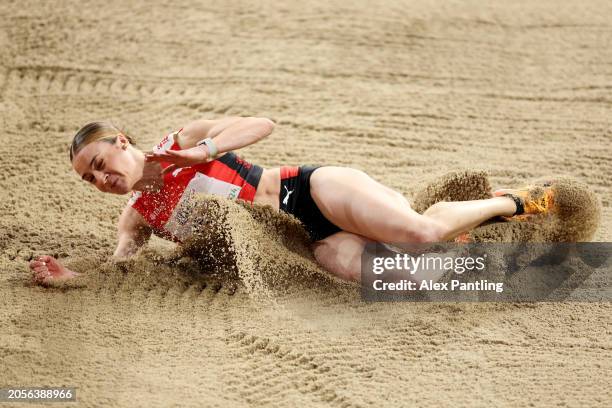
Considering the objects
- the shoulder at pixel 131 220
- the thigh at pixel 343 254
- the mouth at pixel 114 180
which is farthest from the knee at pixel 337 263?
the mouth at pixel 114 180

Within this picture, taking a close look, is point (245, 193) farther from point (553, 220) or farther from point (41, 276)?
point (553, 220)

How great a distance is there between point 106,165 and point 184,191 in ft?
1.02

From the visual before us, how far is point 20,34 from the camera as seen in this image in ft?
16.8

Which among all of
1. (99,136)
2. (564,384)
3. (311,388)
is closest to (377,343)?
(311,388)

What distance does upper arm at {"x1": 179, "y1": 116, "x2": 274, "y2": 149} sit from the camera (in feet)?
10.1

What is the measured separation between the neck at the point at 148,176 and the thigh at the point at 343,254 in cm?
69

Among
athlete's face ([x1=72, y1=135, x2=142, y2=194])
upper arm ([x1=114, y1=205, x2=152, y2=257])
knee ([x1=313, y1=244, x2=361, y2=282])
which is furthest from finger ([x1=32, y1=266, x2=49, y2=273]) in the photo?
knee ([x1=313, y1=244, x2=361, y2=282])

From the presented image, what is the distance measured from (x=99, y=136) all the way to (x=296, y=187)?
790 millimetres

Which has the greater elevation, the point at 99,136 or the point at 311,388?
the point at 99,136

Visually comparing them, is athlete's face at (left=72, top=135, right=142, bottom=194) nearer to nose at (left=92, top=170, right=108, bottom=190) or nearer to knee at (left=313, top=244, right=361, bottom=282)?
nose at (left=92, top=170, right=108, bottom=190)

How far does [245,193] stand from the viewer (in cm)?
310

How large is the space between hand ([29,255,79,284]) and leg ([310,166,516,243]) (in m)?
1.05

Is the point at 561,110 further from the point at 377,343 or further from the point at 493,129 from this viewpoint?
the point at 377,343

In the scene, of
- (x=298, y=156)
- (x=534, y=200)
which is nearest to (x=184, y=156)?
(x=298, y=156)
